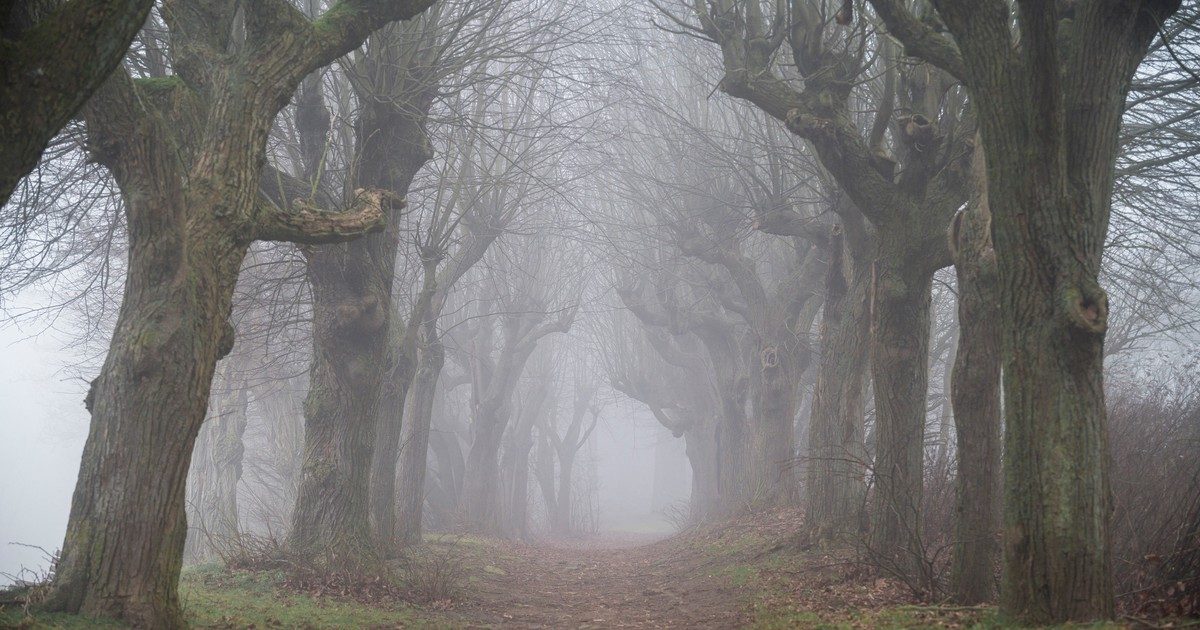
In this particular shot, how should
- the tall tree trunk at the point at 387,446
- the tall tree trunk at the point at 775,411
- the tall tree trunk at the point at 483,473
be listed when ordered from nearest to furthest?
the tall tree trunk at the point at 387,446, the tall tree trunk at the point at 775,411, the tall tree trunk at the point at 483,473

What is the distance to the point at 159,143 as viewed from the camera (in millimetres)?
5062

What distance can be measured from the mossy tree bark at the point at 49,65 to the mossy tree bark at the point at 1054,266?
442 cm

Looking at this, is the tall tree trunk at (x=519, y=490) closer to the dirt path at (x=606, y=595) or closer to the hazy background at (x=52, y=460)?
the dirt path at (x=606, y=595)

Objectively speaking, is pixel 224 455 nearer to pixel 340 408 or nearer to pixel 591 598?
pixel 340 408

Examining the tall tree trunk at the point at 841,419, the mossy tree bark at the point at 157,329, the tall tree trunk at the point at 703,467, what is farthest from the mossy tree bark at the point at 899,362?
the tall tree trunk at the point at 703,467

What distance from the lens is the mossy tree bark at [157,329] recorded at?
4.79 m

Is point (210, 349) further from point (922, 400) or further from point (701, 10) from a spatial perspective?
point (701, 10)

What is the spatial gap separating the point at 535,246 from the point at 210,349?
16.4m

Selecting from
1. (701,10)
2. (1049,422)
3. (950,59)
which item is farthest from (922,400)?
(701,10)

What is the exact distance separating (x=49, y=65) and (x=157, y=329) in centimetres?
217

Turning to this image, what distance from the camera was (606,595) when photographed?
11062 millimetres

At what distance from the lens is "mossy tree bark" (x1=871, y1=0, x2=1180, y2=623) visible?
443 cm

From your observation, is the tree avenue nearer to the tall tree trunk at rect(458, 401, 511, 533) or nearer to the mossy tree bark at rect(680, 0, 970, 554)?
the mossy tree bark at rect(680, 0, 970, 554)

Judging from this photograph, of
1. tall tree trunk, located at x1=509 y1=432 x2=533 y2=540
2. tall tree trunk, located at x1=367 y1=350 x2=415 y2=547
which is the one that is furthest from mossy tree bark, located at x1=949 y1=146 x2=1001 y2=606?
tall tree trunk, located at x1=509 y1=432 x2=533 y2=540
